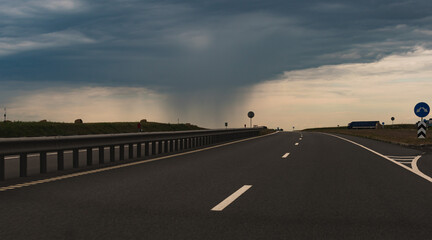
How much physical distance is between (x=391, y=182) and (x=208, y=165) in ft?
15.6

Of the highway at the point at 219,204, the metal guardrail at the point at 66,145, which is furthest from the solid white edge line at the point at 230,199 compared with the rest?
the metal guardrail at the point at 66,145

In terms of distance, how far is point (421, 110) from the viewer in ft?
78.6

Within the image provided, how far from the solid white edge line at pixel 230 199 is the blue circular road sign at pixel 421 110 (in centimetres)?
1914

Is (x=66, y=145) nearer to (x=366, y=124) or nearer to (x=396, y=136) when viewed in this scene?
(x=396, y=136)

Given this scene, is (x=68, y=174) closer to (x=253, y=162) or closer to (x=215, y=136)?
(x=253, y=162)

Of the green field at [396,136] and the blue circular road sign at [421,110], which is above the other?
the blue circular road sign at [421,110]

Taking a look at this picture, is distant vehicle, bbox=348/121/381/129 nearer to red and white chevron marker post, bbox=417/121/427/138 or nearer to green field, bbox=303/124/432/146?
green field, bbox=303/124/432/146

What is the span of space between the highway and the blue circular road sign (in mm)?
14712

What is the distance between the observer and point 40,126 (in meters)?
32.0

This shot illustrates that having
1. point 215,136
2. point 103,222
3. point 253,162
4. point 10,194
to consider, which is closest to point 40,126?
point 215,136

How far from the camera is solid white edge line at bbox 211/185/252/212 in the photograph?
6082 mm

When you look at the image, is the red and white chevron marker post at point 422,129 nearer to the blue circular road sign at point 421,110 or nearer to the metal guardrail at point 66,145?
the blue circular road sign at point 421,110

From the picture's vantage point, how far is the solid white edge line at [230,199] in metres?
6.08

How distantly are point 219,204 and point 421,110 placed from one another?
20903 mm
